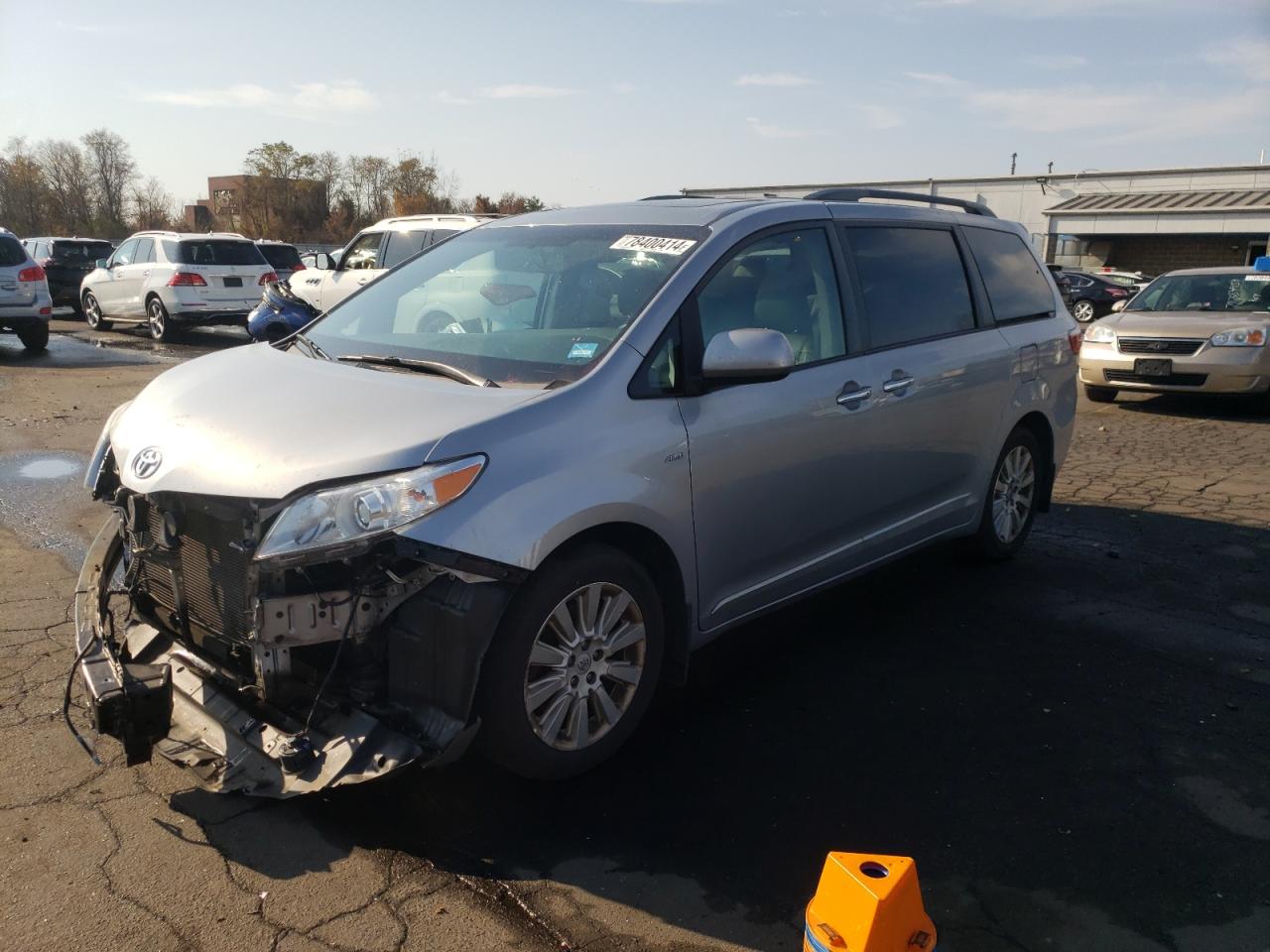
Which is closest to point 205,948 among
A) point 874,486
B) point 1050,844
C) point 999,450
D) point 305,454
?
point 305,454

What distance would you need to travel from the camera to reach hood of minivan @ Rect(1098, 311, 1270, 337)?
442 inches

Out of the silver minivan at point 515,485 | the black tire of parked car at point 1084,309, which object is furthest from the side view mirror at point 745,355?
the black tire of parked car at point 1084,309

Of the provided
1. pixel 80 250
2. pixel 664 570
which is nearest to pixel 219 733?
pixel 664 570

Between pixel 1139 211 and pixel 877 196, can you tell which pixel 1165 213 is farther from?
pixel 877 196

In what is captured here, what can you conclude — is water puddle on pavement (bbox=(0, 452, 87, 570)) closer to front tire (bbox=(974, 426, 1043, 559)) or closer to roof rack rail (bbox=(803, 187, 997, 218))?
roof rack rail (bbox=(803, 187, 997, 218))

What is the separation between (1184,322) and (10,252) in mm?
15672

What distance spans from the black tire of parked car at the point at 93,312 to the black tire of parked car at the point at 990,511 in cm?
1822

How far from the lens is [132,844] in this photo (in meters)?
2.99

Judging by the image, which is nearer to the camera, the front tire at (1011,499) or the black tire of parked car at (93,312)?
the front tire at (1011,499)

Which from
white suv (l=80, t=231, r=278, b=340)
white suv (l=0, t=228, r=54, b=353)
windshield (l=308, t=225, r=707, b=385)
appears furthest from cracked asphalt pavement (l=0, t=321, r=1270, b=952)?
white suv (l=80, t=231, r=278, b=340)

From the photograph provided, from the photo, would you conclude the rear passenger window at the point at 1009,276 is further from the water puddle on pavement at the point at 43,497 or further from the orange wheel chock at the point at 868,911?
the water puddle on pavement at the point at 43,497

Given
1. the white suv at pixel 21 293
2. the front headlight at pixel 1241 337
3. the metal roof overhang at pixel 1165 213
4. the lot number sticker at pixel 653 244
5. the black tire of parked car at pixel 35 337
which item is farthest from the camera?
the metal roof overhang at pixel 1165 213

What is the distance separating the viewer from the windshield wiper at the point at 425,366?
3.50m

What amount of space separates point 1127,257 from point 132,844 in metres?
47.0
